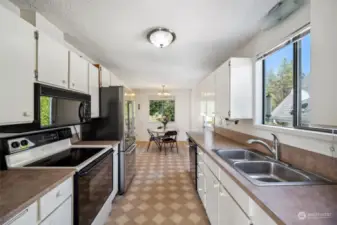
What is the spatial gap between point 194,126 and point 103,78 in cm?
533

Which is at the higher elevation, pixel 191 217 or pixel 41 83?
pixel 41 83

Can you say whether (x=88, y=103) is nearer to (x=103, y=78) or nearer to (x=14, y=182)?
(x=103, y=78)

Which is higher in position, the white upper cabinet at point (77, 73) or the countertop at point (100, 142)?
the white upper cabinet at point (77, 73)

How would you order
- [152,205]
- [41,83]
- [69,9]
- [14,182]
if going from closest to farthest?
[14,182], [41,83], [69,9], [152,205]

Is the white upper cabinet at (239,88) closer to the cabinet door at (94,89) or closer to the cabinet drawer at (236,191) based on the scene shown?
the cabinet drawer at (236,191)

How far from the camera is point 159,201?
2773 mm

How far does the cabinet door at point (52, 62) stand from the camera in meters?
1.55

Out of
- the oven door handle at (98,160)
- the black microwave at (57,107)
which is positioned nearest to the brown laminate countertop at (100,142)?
the oven door handle at (98,160)

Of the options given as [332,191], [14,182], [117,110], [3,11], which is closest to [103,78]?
[117,110]

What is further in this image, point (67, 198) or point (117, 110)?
point (117, 110)

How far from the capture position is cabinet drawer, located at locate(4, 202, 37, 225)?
3.02ft

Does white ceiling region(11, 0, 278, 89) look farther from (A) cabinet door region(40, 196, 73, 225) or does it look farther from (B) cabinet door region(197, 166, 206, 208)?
(B) cabinet door region(197, 166, 206, 208)

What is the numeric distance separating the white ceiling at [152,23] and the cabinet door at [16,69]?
58 centimetres

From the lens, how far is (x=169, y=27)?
2246mm
